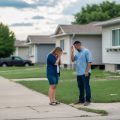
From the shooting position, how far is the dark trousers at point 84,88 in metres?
13.8

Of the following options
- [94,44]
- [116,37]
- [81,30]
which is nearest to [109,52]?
[116,37]

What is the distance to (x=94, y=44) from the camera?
1593 inches

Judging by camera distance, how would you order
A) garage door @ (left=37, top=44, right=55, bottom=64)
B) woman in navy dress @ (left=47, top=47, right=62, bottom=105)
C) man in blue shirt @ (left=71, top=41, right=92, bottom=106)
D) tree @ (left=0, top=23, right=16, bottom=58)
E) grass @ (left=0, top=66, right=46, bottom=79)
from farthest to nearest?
tree @ (left=0, top=23, right=16, bottom=58) → garage door @ (left=37, top=44, right=55, bottom=64) → grass @ (left=0, top=66, right=46, bottom=79) → woman in navy dress @ (left=47, top=47, right=62, bottom=105) → man in blue shirt @ (left=71, top=41, right=92, bottom=106)

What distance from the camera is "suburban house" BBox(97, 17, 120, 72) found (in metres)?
31.7

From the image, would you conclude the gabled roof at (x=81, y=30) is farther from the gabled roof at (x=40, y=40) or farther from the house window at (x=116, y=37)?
the gabled roof at (x=40, y=40)

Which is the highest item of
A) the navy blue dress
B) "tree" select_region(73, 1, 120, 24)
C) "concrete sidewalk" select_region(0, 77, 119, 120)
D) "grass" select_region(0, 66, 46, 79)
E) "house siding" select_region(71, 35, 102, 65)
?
"tree" select_region(73, 1, 120, 24)

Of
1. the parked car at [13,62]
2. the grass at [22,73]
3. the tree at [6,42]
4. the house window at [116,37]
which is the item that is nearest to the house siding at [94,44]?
the grass at [22,73]

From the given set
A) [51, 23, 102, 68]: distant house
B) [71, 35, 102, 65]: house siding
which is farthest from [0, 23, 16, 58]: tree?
[71, 35, 102, 65]: house siding

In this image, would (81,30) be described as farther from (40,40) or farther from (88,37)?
(40,40)

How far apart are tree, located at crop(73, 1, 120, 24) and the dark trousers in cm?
5483

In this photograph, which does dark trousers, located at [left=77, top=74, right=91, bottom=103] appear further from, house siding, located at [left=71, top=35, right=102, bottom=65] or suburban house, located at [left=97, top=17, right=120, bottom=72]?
house siding, located at [left=71, top=35, right=102, bottom=65]

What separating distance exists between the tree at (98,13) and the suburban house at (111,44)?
34.6 m

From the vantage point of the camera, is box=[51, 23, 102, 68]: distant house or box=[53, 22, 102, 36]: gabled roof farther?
box=[51, 23, 102, 68]: distant house

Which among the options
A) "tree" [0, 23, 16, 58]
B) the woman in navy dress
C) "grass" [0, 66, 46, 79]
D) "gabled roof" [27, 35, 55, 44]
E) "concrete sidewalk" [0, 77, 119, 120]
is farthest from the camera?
"tree" [0, 23, 16, 58]
